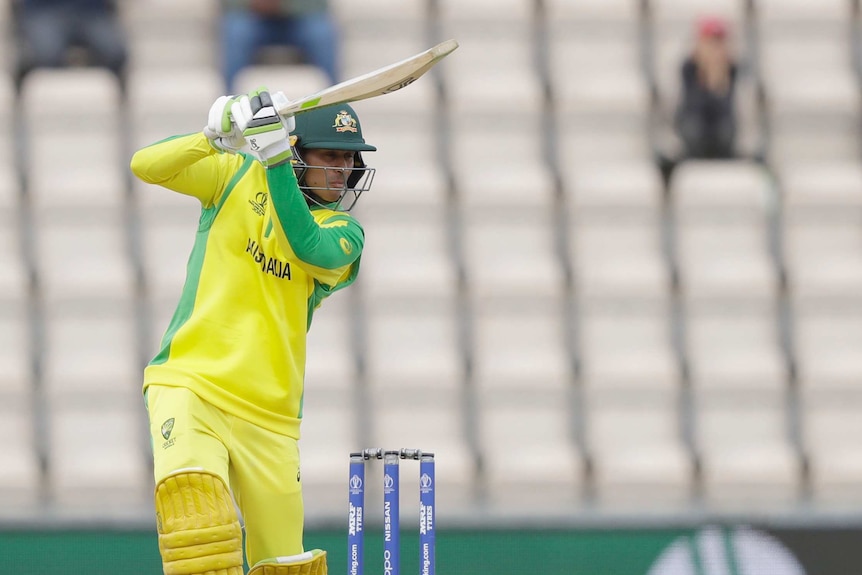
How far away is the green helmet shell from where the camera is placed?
3.84 metres

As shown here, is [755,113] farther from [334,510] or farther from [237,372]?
[237,372]

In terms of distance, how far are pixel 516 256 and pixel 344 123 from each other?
327cm

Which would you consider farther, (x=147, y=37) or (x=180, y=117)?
(x=147, y=37)

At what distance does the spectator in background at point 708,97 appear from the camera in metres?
7.11

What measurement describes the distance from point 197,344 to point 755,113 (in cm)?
473

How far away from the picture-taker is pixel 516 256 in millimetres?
7059

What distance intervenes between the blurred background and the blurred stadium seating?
0.01 metres

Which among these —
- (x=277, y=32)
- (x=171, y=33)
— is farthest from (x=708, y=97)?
(x=171, y=33)

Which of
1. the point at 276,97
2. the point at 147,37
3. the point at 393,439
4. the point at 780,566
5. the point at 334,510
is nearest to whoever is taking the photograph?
the point at 276,97

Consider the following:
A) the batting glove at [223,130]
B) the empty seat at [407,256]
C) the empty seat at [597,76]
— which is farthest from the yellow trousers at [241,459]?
the empty seat at [597,76]

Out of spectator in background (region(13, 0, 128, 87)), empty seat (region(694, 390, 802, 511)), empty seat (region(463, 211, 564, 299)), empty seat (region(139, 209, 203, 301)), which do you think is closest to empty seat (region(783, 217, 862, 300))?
empty seat (region(694, 390, 802, 511))

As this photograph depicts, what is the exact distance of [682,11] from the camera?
25.8ft

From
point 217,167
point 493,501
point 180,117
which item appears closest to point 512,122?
point 180,117

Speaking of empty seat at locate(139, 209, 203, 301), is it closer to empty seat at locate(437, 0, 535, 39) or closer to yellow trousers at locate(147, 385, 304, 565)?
empty seat at locate(437, 0, 535, 39)
